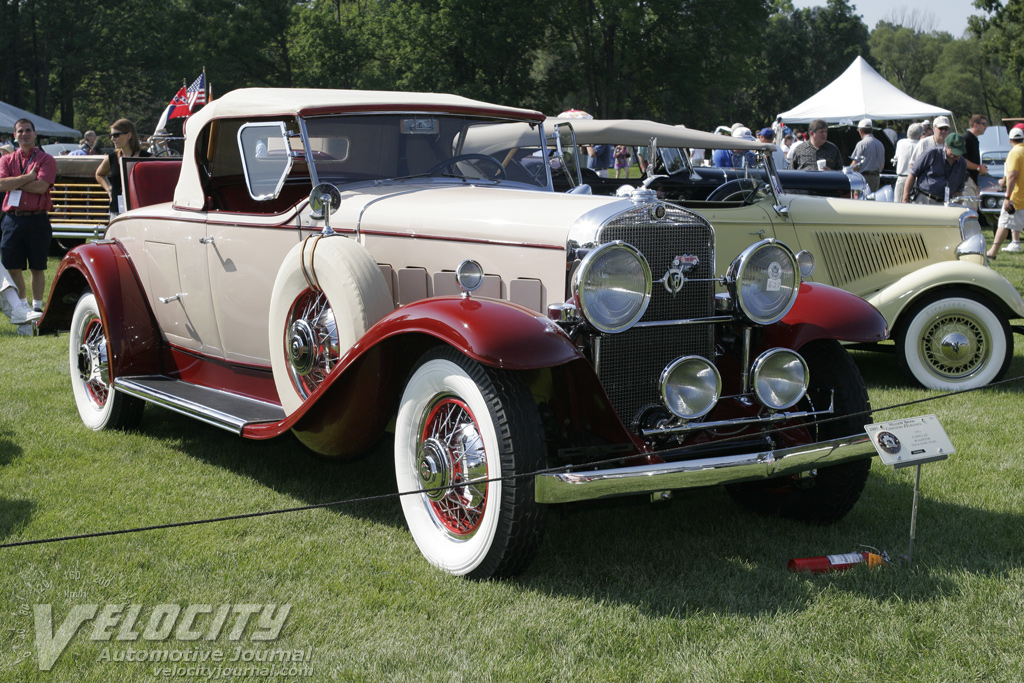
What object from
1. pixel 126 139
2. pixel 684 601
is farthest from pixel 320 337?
pixel 126 139

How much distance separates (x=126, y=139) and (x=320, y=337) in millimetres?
5658

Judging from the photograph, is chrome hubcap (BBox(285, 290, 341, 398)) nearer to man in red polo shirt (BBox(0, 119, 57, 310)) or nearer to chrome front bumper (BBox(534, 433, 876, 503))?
chrome front bumper (BBox(534, 433, 876, 503))

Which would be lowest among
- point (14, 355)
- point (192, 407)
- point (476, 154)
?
point (14, 355)

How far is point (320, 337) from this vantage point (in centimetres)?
419

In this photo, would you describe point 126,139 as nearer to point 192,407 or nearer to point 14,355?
point 14,355

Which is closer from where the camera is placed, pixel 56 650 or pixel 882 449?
pixel 56 650

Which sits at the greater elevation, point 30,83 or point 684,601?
point 30,83

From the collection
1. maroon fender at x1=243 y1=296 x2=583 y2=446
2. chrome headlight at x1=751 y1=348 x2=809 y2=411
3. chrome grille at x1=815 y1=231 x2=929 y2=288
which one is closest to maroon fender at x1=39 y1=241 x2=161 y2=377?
maroon fender at x1=243 y1=296 x2=583 y2=446

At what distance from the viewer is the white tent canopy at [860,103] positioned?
69.8 feet

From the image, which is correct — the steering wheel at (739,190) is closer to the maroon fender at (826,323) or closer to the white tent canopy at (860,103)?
the maroon fender at (826,323)

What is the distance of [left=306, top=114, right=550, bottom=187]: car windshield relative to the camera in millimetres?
4590

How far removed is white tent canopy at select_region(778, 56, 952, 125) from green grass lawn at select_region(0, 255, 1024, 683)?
18183 mm

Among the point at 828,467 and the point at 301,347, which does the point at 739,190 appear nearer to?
the point at 828,467

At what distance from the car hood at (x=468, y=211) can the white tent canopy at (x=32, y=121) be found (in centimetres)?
2425
